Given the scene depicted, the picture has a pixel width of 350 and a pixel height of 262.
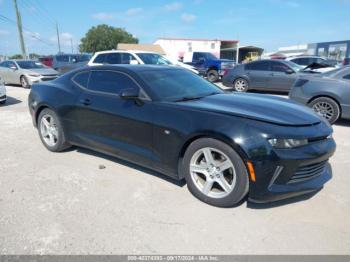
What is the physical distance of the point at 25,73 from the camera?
44.8 feet

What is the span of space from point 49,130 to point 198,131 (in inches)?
117

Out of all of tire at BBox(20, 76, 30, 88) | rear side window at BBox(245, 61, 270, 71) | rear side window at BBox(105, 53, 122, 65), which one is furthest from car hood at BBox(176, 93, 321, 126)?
tire at BBox(20, 76, 30, 88)

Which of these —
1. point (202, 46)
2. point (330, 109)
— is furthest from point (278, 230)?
point (202, 46)

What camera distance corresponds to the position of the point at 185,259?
7.61ft

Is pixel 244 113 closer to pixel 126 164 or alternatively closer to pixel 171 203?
pixel 171 203

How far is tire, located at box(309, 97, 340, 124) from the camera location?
6.30 metres

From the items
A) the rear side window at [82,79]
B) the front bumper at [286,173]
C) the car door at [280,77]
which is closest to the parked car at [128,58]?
the car door at [280,77]

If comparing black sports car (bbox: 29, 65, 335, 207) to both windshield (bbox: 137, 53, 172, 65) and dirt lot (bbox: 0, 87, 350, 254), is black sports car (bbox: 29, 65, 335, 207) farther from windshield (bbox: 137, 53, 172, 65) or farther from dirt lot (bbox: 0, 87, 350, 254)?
windshield (bbox: 137, 53, 172, 65)

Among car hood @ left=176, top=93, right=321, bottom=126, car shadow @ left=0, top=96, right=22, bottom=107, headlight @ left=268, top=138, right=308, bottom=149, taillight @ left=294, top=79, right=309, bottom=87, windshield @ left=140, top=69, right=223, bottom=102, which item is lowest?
car shadow @ left=0, top=96, right=22, bottom=107

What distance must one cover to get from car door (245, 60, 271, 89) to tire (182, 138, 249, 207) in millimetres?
9409

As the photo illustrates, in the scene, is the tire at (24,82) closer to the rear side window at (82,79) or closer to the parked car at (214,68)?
the parked car at (214,68)

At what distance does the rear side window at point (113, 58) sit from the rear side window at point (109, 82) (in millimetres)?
7878

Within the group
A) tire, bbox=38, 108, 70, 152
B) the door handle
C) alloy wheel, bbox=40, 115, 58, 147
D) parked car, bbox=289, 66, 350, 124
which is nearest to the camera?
the door handle

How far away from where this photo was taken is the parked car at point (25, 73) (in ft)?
44.3
